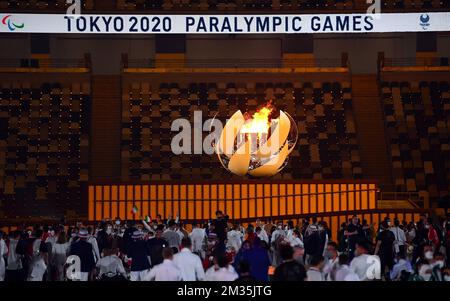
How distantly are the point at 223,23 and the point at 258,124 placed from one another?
528 cm

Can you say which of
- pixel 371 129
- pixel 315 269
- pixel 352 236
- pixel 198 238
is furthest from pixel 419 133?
pixel 315 269

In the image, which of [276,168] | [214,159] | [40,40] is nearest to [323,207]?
[276,168]

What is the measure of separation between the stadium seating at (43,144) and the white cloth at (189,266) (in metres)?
21.2

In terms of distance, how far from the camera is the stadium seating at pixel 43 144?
1542 inches

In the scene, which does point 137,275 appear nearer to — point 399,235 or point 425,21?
point 399,235

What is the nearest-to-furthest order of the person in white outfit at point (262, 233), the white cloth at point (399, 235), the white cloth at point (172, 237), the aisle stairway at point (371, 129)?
1. the white cloth at point (172, 237)
2. the white cloth at point (399, 235)
3. the person in white outfit at point (262, 233)
4. the aisle stairway at point (371, 129)

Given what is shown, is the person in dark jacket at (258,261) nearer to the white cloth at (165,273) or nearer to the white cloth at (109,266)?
the white cloth at (109,266)

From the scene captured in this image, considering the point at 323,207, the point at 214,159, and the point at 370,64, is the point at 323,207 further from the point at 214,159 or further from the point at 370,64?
the point at 370,64

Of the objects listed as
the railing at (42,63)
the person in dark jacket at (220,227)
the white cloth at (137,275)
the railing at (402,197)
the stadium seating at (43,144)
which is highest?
the railing at (42,63)

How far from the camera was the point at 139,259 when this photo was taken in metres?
22.2

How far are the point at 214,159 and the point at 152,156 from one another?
7.01ft

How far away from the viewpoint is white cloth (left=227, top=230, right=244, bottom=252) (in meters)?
27.1

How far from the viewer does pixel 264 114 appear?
129 feet

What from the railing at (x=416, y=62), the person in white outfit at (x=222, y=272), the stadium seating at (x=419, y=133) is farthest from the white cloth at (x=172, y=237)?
the railing at (x=416, y=62)
